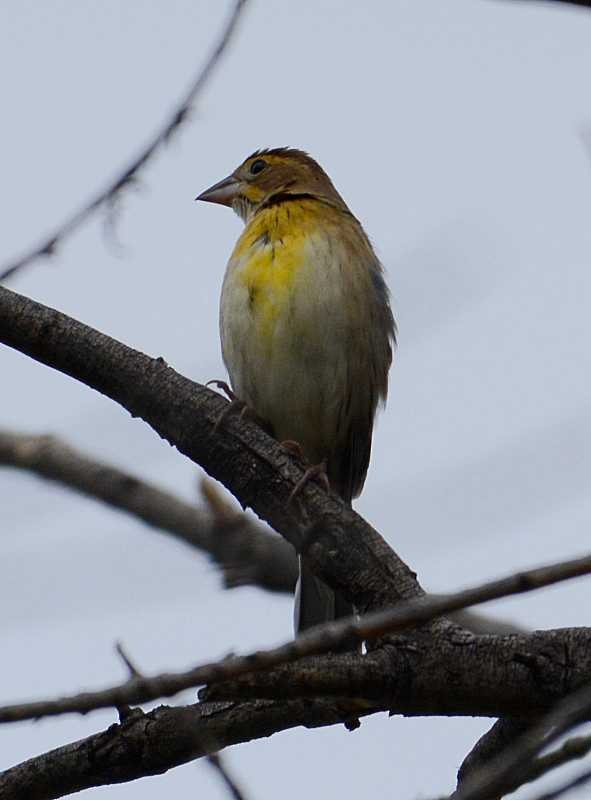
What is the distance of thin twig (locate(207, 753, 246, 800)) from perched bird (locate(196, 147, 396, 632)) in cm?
293

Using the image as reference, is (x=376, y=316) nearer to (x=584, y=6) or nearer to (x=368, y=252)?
(x=368, y=252)

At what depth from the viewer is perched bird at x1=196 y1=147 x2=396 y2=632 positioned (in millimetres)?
5738

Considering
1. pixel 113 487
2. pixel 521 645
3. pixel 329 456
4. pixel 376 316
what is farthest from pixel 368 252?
pixel 521 645

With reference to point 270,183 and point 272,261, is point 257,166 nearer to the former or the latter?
point 270,183

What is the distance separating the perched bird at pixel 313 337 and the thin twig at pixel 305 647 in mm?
A: 3580

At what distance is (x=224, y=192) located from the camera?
7.27m

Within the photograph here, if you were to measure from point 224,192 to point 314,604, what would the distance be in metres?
2.82

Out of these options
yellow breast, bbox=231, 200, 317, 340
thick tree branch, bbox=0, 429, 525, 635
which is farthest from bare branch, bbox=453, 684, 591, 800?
yellow breast, bbox=231, 200, 317, 340

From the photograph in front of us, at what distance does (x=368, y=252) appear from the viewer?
251 inches

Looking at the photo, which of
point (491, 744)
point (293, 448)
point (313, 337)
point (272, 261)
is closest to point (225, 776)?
point (491, 744)

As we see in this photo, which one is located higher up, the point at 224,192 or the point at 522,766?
the point at 224,192

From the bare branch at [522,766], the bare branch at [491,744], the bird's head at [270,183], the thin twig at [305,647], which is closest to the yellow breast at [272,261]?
the bird's head at [270,183]

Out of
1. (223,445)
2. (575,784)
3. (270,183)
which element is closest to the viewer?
(575,784)

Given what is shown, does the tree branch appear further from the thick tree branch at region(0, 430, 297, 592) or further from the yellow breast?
the yellow breast
